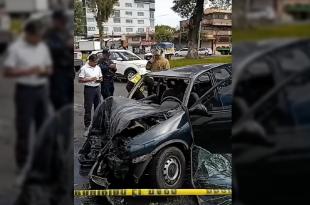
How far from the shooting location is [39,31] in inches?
36.0

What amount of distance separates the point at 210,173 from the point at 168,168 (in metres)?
0.41

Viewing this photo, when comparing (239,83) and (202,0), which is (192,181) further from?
(239,83)

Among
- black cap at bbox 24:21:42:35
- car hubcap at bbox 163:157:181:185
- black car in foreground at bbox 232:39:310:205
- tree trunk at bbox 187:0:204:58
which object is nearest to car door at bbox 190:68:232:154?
car hubcap at bbox 163:157:181:185

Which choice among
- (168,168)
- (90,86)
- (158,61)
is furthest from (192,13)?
(90,86)

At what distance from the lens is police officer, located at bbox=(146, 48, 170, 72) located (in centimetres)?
308

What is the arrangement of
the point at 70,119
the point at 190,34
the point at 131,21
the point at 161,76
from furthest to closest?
the point at 161,76 → the point at 190,34 → the point at 131,21 → the point at 70,119

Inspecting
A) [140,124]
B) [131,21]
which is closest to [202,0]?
[131,21]

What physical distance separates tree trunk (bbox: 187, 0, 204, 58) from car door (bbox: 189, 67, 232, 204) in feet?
1.97

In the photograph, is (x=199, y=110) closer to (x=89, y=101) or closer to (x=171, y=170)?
(x=171, y=170)

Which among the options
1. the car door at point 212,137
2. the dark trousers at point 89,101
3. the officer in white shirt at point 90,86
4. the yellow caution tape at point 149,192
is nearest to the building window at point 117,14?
the officer in white shirt at point 90,86

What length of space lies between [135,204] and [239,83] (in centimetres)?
246

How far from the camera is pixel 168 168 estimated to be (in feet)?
11.6

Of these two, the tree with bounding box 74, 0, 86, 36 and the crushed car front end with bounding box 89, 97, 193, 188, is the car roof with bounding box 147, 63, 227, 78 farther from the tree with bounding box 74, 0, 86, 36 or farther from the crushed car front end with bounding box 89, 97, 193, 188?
the tree with bounding box 74, 0, 86, 36

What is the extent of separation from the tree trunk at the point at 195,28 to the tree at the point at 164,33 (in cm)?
12
